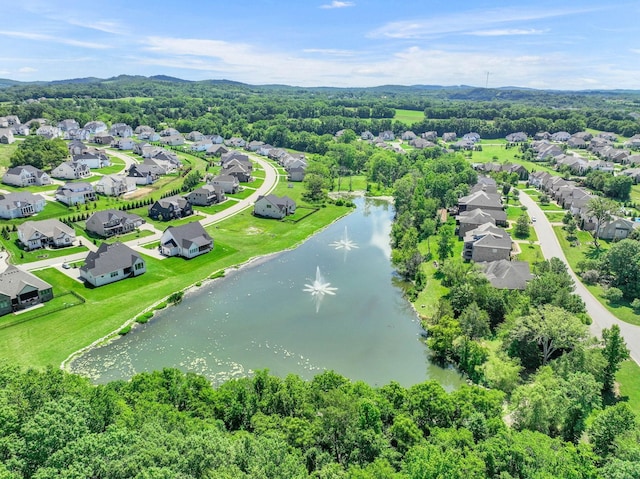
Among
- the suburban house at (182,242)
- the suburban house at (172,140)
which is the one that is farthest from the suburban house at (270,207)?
A: the suburban house at (172,140)

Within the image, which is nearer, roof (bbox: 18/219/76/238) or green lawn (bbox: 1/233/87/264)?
green lawn (bbox: 1/233/87/264)

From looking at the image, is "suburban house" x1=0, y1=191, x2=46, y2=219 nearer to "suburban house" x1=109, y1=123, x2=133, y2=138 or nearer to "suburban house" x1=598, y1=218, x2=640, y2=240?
"suburban house" x1=109, y1=123, x2=133, y2=138

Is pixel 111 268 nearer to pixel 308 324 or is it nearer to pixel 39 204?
pixel 308 324

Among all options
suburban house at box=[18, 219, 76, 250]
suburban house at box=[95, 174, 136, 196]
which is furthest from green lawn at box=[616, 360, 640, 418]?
suburban house at box=[95, 174, 136, 196]

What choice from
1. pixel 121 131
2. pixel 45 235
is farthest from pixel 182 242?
pixel 121 131

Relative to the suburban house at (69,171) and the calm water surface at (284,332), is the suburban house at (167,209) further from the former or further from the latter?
the suburban house at (69,171)

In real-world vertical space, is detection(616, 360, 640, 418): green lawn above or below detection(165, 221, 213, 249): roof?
below
